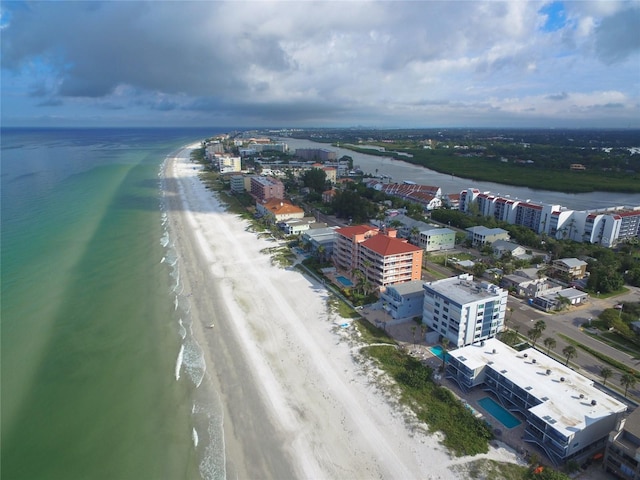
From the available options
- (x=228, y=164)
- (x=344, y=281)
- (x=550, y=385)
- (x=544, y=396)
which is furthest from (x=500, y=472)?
(x=228, y=164)

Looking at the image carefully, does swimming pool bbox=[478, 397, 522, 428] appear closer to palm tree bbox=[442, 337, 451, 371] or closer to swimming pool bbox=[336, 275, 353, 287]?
palm tree bbox=[442, 337, 451, 371]

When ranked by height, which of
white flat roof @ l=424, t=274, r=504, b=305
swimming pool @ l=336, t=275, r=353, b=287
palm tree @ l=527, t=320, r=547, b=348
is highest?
white flat roof @ l=424, t=274, r=504, b=305

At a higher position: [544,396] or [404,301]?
[404,301]

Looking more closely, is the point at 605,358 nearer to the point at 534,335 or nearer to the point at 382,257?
the point at 534,335

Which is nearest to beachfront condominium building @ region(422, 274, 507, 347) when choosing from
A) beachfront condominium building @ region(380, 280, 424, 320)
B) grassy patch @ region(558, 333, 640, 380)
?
beachfront condominium building @ region(380, 280, 424, 320)

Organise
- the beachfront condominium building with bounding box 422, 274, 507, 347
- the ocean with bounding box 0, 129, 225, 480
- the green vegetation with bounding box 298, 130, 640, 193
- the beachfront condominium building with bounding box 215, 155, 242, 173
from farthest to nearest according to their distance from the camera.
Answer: the beachfront condominium building with bounding box 215, 155, 242, 173, the green vegetation with bounding box 298, 130, 640, 193, the beachfront condominium building with bounding box 422, 274, 507, 347, the ocean with bounding box 0, 129, 225, 480

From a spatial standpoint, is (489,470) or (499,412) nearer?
(489,470)
